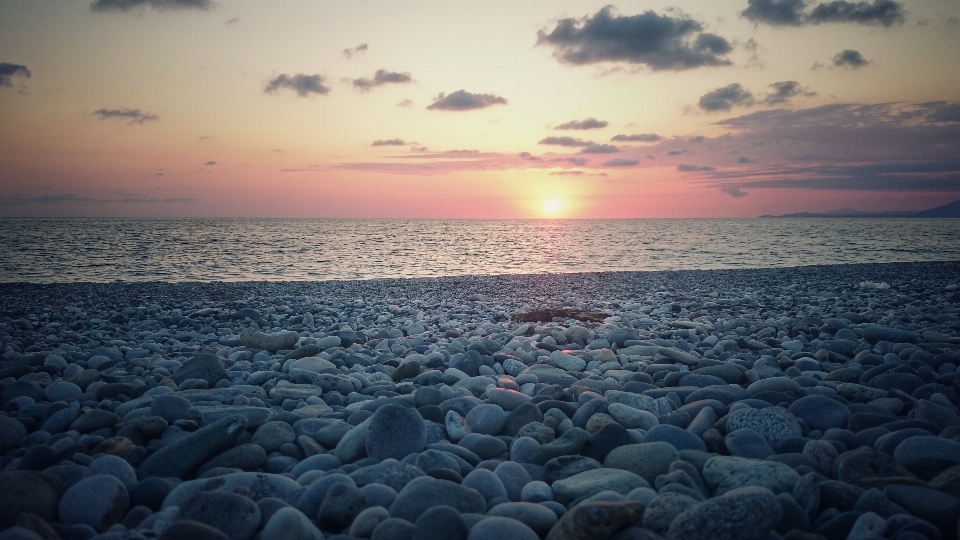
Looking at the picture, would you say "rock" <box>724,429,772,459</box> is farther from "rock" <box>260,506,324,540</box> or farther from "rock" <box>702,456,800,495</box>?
"rock" <box>260,506,324,540</box>

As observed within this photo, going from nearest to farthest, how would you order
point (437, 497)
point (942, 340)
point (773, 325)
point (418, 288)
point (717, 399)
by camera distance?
point (437, 497) → point (717, 399) → point (942, 340) → point (773, 325) → point (418, 288)

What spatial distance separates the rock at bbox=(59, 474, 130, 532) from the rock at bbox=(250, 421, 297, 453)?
0.81 metres

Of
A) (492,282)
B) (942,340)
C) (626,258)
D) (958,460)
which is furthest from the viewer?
(626,258)

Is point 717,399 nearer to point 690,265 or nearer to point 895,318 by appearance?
point 895,318

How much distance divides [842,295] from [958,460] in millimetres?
10337

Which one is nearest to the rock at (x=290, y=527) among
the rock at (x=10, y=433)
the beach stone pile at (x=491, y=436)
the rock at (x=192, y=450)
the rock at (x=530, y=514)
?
the beach stone pile at (x=491, y=436)

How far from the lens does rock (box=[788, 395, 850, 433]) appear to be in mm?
3539

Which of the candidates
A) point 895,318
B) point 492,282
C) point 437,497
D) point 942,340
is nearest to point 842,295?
point 895,318

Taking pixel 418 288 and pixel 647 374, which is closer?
pixel 647 374

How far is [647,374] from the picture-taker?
485 centimetres

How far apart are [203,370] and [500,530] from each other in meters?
3.69

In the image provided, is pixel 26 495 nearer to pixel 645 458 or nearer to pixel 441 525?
pixel 441 525

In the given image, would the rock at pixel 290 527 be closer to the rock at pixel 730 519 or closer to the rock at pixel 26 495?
the rock at pixel 26 495

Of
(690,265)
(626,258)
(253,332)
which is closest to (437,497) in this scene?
(253,332)
